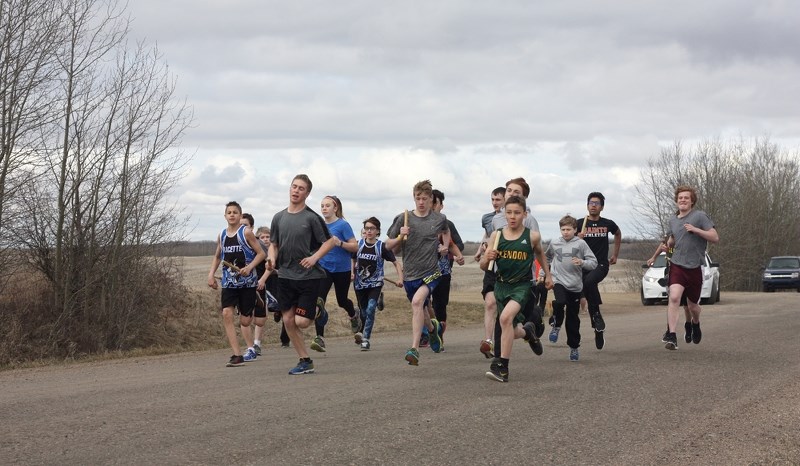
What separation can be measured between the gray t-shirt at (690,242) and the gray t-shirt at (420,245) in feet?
10.8

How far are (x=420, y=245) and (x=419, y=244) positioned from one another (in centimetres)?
2

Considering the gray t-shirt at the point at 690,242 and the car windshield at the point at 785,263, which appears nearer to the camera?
the gray t-shirt at the point at 690,242

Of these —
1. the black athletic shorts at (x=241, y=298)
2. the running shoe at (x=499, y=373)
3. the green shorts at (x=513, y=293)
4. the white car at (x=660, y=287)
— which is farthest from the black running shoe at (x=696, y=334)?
the white car at (x=660, y=287)

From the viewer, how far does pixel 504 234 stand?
1035 cm

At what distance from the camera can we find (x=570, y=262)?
12.6 metres

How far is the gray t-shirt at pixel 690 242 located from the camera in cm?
1295

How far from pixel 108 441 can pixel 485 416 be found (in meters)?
2.82

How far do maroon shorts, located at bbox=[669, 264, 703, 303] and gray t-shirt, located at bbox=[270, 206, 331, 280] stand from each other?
490 centimetres

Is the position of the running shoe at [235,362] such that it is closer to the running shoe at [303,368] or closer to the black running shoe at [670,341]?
the running shoe at [303,368]

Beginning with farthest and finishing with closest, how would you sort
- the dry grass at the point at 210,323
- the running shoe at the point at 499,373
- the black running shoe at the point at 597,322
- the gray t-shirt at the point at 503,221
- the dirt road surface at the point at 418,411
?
1. the dry grass at the point at 210,323
2. the black running shoe at the point at 597,322
3. the gray t-shirt at the point at 503,221
4. the running shoe at the point at 499,373
5. the dirt road surface at the point at 418,411

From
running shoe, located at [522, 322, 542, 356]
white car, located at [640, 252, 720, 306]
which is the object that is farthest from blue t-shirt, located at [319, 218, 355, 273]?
white car, located at [640, 252, 720, 306]

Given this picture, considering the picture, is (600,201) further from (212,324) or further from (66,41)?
(212,324)

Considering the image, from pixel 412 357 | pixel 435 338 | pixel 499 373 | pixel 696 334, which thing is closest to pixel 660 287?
pixel 696 334

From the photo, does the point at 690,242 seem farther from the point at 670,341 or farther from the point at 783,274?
the point at 783,274
